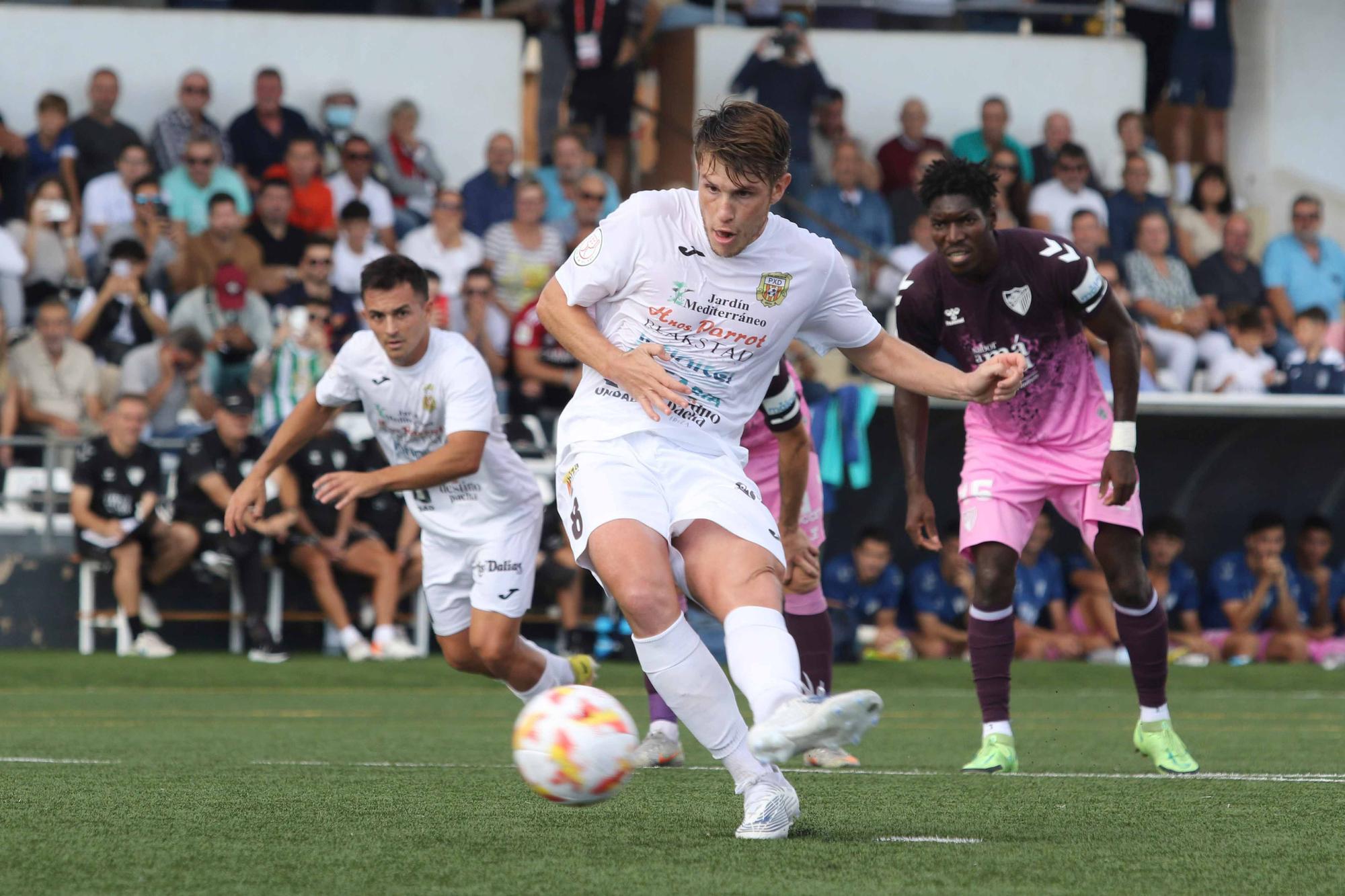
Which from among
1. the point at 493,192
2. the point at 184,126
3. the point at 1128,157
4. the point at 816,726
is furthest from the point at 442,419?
the point at 1128,157

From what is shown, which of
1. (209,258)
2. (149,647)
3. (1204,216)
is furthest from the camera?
(1204,216)

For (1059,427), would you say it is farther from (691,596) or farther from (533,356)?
(533,356)

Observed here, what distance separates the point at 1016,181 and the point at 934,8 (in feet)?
9.64

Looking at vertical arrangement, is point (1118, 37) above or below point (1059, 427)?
above

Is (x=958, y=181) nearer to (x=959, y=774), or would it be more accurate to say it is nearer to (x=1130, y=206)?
(x=959, y=774)

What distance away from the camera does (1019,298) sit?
6.98 meters

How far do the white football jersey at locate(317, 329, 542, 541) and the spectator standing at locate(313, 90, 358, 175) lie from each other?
850 centimetres

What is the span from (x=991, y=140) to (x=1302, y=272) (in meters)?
3.17

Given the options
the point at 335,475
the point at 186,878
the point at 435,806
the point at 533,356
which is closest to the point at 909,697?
the point at 533,356

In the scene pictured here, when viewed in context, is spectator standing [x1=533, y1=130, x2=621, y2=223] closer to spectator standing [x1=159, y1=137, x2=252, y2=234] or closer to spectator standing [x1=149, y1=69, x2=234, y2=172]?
spectator standing [x1=159, y1=137, x2=252, y2=234]

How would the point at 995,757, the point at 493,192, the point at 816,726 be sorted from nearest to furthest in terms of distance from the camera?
1. the point at 816,726
2. the point at 995,757
3. the point at 493,192

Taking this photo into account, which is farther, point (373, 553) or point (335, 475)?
point (373, 553)

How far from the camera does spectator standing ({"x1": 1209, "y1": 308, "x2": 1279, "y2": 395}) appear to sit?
15664mm

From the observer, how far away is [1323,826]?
510 centimetres
